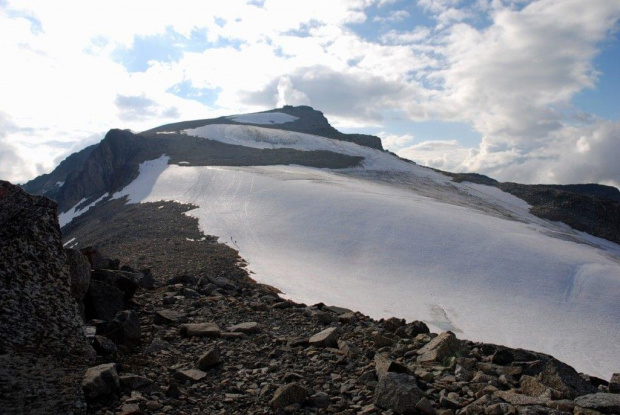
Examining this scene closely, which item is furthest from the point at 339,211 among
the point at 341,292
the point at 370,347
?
the point at 370,347

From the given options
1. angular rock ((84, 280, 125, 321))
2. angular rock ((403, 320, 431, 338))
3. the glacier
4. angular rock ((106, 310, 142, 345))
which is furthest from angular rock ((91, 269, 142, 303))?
the glacier

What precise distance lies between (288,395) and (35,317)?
309 cm

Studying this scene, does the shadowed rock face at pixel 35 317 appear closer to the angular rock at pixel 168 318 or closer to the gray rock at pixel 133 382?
the gray rock at pixel 133 382

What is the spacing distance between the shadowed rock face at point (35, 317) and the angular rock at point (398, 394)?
134 inches

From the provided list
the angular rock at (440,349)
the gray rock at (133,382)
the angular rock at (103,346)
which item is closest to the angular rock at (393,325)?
the angular rock at (440,349)

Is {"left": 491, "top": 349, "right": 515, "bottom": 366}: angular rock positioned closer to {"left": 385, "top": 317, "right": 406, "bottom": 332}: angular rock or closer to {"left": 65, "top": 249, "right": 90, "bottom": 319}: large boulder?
{"left": 385, "top": 317, "right": 406, "bottom": 332}: angular rock

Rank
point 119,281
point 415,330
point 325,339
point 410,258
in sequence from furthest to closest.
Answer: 1. point 410,258
2. point 119,281
3. point 415,330
4. point 325,339

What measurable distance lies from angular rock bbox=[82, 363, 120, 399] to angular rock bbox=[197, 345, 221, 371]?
4.57 feet

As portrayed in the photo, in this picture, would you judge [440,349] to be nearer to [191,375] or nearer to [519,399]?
[519,399]

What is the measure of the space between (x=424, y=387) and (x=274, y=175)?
42044 mm

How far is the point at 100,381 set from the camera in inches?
202

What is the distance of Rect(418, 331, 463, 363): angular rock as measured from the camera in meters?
6.83

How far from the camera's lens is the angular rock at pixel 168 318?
27.0 feet

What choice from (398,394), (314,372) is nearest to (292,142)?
(314,372)
